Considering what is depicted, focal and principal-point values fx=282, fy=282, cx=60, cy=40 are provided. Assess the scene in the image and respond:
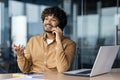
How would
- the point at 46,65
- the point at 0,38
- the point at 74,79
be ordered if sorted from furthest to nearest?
the point at 0,38
the point at 46,65
the point at 74,79

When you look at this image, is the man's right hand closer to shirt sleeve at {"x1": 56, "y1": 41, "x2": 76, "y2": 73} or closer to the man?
the man

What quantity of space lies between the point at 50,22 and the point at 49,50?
0.25 m

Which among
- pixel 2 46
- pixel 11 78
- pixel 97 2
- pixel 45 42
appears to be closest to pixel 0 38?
pixel 2 46

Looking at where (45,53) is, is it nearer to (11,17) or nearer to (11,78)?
(11,78)

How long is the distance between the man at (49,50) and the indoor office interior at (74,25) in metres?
2.91

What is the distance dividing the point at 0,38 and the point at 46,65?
10.8 feet

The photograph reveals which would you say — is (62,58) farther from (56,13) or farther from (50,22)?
(56,13)

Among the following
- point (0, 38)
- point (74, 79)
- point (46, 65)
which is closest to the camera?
point (74, 79)

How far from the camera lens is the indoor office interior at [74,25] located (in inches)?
219

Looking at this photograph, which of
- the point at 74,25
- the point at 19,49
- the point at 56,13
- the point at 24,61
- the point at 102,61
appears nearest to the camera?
the point at 102,61

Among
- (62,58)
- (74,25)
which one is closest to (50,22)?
(62,58)

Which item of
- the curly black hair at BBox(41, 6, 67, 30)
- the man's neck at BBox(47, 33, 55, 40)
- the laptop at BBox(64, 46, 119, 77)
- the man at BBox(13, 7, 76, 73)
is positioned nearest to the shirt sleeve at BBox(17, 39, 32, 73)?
the man at BBox(13, 7, 76, 73)

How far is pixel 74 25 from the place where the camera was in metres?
5.90

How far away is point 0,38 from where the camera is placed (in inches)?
218
